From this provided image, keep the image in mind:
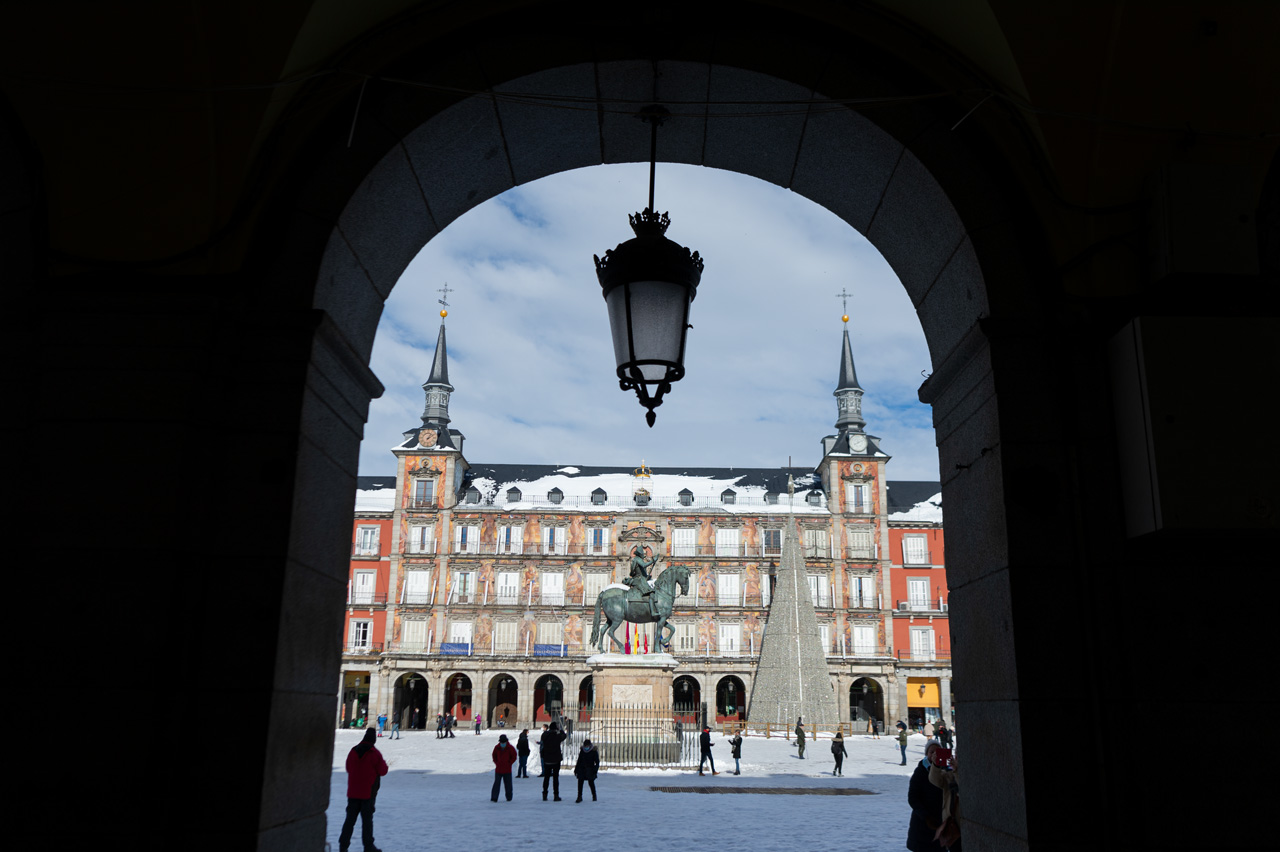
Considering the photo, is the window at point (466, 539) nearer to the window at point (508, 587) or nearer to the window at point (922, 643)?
the window at point (508, 587)

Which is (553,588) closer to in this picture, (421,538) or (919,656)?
(421,538)

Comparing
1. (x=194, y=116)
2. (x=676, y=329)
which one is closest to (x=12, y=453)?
(x=194, y=116)

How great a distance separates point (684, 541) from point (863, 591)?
1089cm

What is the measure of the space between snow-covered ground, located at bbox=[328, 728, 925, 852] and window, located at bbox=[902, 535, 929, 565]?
113 ft

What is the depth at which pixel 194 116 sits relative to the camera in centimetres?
409

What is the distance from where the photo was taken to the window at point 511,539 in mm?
55750

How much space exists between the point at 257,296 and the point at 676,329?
5.90 ft

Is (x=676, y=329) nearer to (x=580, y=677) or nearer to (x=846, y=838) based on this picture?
(x=846, y=838)

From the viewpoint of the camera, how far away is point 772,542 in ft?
183

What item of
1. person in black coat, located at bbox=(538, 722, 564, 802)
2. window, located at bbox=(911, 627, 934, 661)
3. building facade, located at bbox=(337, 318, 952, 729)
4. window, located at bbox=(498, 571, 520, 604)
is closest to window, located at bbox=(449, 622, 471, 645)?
building facade, located at bbox=(337, 318, 952, 729)

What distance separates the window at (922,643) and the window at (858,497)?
7.59 meters

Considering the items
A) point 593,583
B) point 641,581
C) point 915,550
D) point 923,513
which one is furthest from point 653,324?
point 923,513

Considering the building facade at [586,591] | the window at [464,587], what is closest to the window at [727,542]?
the building facade at [586,591]

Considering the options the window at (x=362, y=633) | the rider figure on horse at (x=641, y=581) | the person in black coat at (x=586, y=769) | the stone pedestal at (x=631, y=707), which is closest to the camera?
the person in black coat at (x=586, y=769)
